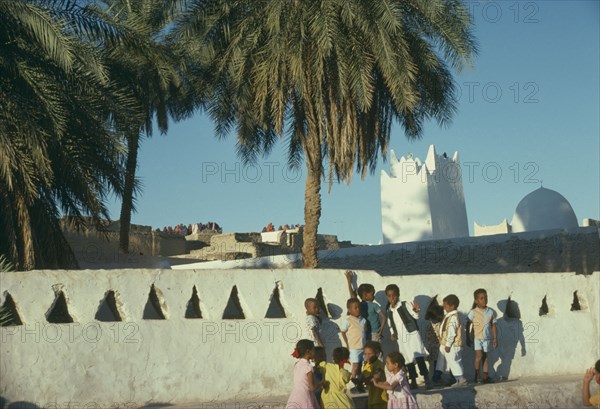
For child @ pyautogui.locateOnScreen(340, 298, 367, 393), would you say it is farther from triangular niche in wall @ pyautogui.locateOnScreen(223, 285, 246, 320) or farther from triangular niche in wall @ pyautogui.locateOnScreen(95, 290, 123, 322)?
triangular niche in wall @ pyautogui.locateOnScreen(95, 290, 123, 322)

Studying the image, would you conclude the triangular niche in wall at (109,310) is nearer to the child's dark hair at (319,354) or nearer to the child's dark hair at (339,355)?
the child's dark hair at (319,354)

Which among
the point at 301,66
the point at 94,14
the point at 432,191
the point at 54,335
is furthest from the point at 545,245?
the point at 432,191

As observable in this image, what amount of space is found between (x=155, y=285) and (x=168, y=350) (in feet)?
2.31

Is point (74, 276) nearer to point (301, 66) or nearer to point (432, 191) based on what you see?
point (301, 66)

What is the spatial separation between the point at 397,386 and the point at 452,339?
219cm

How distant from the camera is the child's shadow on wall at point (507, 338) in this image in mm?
11047

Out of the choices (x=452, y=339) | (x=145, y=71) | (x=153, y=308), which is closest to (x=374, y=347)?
(x=452, y=339)

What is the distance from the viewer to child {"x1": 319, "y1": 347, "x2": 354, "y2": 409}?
7977 mm

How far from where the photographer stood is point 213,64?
15.4 meters

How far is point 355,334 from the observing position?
9508 mm

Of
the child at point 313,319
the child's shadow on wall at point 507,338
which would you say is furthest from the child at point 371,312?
the child's shadow on wall at point 507,338

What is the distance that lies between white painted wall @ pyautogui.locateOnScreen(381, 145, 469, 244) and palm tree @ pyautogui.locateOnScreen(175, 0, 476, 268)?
A: 53.7 feet

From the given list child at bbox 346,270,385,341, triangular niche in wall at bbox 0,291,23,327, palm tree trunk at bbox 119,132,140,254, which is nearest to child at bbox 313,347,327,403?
child at bbox 346,270,385,341

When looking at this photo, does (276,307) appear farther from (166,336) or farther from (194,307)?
(166,336)
